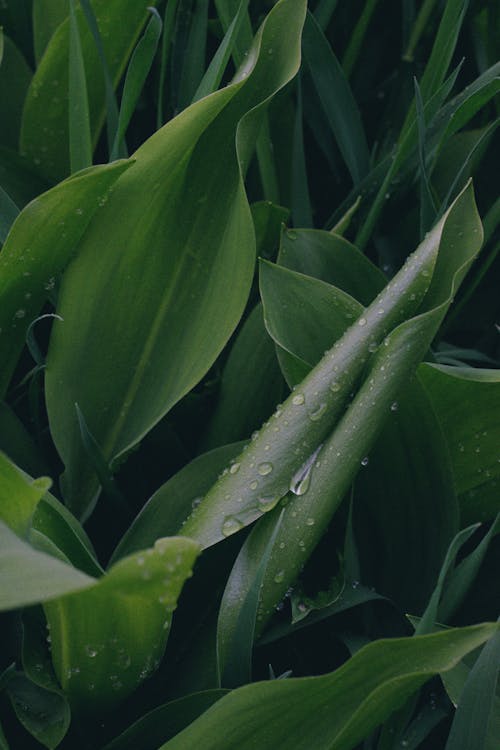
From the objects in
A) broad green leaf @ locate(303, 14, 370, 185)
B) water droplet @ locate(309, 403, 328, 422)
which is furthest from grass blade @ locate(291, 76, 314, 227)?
water droplet @ locate(309, 403, 328, 422)

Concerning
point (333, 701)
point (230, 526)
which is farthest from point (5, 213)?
point (333, 701)

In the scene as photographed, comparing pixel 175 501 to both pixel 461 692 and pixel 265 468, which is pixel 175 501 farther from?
pixel 461 692

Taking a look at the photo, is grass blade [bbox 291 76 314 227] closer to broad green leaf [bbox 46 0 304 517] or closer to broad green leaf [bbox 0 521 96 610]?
broad green leaf [bbox 46 0 304 517]

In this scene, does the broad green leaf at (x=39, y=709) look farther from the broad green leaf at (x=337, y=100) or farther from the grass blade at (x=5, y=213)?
the broad green leaf at (x=337, y=100)

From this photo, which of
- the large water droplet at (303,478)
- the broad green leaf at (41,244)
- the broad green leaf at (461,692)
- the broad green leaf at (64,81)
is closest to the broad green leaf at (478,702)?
the broad green leaf at (461,692)

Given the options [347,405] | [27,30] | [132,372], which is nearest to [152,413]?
[132,372]

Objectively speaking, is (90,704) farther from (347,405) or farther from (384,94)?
(384,94)
